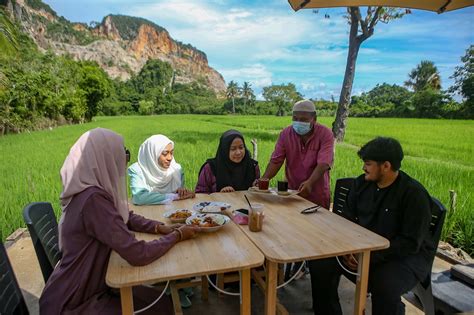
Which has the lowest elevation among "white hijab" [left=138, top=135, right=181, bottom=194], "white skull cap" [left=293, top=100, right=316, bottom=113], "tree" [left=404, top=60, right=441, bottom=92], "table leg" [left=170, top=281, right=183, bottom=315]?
"table leg" [left=170, top=281, right=183, bottom=315]

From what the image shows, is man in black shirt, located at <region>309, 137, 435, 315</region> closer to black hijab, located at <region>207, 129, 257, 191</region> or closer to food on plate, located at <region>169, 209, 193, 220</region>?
food on plate, located at <region>169, 209, 193, 220</region>

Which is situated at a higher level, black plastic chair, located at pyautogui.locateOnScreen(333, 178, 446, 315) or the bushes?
the bushes

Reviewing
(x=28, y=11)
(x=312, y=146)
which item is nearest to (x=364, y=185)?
(x=312, y=146)

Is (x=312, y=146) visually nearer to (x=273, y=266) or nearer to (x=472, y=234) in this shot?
(x=273, y=266)

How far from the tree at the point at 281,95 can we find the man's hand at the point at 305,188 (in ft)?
56.1

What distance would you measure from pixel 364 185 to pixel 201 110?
26426mm

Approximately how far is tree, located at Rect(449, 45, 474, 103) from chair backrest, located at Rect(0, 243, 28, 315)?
747cm

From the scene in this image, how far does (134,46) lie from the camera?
62.1m

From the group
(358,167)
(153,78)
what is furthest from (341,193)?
(153,78)

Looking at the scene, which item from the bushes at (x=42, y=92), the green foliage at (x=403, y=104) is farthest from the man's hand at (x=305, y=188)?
the bushes at (x=42, y=92)

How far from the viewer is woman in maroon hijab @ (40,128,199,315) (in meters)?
1.27

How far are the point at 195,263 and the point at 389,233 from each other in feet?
3.94

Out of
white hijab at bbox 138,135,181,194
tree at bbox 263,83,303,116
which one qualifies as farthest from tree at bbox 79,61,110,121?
white hijab at bbox 138,135,181,194

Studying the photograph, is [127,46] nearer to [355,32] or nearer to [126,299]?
[355,32]
